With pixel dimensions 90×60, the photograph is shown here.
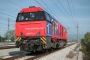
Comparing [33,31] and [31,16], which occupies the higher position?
[31,16]

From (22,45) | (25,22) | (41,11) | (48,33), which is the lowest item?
(22,45)

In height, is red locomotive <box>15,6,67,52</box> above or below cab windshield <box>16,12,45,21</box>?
below

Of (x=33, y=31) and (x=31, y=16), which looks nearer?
(x=33, y=31)

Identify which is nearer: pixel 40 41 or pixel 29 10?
pixel 40 41

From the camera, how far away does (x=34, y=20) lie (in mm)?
14742

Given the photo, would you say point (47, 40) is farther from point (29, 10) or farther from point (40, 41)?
point (29, 10)

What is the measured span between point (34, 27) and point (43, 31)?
0.83m

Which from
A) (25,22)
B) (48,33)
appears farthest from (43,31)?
(25,22)

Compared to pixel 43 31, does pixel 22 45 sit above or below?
below

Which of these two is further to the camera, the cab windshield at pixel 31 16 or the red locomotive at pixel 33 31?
the cab windshield at pixel 31 16

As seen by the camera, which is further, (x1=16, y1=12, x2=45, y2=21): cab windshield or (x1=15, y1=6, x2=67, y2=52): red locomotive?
(x1=16, y1=12, x2=45, y2=21): cab windshield

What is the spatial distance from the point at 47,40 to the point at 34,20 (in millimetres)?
1959

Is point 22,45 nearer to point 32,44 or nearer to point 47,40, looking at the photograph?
point 32,44

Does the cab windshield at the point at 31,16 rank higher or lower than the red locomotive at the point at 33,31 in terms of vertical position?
higher
